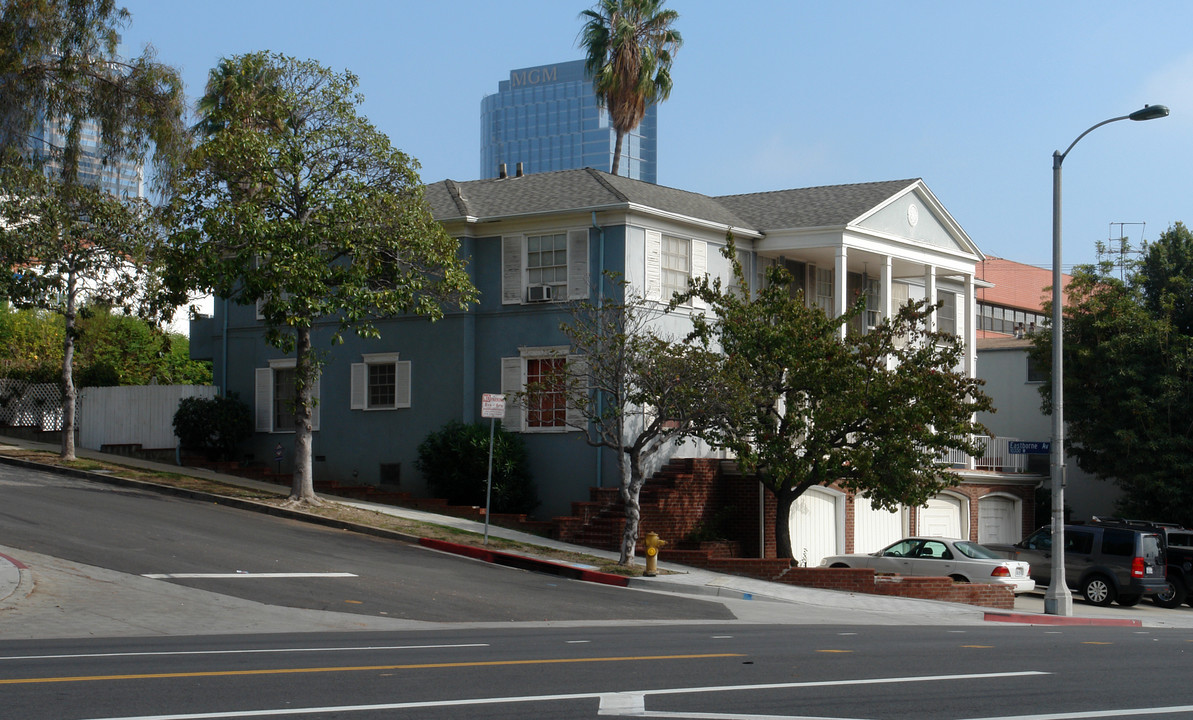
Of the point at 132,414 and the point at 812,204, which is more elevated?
the point at 812,204

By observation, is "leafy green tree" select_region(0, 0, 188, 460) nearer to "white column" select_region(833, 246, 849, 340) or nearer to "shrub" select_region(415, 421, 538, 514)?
"shrub" select_region(415, 421, 538, 514)

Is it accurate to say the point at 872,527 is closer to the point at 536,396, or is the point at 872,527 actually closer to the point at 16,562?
the point at 536,396

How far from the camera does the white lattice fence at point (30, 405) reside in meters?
35.0

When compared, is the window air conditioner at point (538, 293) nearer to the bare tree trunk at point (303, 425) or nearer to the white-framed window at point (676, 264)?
the white-framed window at point (676, 264)

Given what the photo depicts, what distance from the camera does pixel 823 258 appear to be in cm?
3209

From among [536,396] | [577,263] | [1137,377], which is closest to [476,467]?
[536,396]

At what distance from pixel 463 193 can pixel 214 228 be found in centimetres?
833

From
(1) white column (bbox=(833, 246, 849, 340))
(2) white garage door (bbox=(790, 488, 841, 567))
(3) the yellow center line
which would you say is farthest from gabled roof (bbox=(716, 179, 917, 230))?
(3) the yellow center line

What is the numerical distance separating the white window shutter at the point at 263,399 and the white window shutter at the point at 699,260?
451 inches

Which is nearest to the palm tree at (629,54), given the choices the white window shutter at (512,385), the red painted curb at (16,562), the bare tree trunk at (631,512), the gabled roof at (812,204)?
the gabled roof at (812,204)

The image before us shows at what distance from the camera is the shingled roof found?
93.4ft

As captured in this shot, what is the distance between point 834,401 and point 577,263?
287 inches

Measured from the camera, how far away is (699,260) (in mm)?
28969

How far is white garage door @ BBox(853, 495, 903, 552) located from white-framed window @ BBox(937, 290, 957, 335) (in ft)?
28.6
